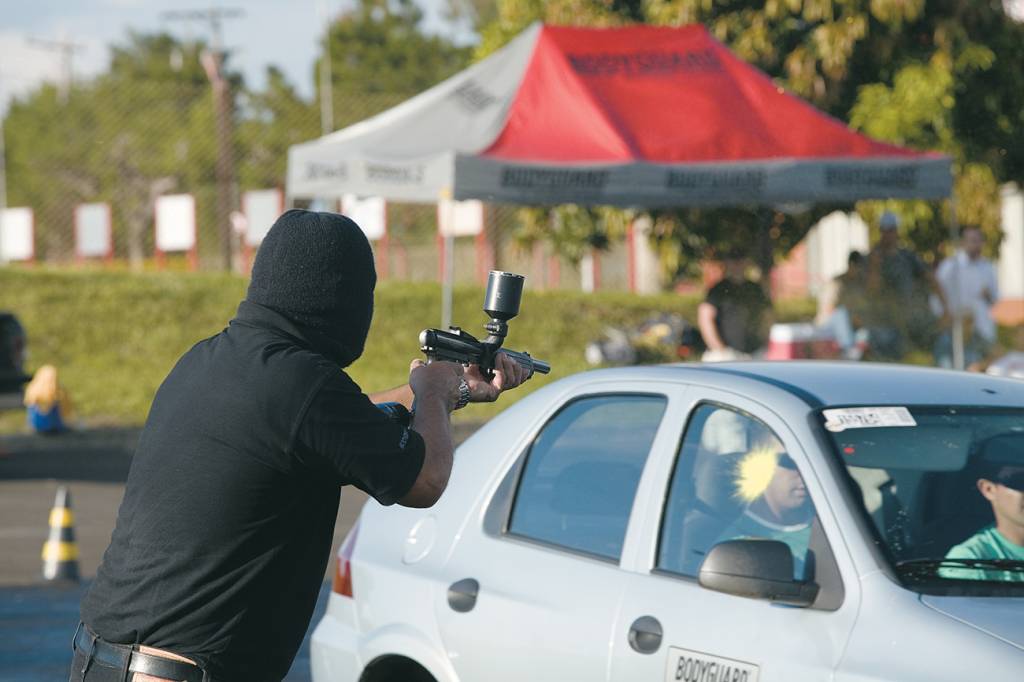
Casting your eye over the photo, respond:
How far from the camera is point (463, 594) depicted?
469cm

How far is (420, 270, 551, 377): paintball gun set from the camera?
339 centimetres

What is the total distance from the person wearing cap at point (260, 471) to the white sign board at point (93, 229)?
74.6 ft

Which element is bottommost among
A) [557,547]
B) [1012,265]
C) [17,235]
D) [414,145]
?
[1012,265]

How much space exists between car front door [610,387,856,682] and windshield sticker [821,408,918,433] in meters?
0.12

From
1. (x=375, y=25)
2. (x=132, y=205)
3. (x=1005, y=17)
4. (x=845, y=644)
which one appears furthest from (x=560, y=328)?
(x=375, y=25)

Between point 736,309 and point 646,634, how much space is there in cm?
1010

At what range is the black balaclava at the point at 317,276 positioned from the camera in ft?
10.3

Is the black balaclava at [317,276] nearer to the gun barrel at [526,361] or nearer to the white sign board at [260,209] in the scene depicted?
the gun barrel at [526,361]

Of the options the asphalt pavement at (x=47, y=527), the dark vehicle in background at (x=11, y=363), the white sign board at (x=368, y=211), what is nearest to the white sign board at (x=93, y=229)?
the white sign board at (x=368, y=211)

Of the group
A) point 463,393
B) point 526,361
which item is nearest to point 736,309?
point 526,361

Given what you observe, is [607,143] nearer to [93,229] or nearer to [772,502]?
[772,502]

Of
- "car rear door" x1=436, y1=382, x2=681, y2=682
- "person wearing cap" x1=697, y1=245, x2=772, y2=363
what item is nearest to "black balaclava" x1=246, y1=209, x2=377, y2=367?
"car rear door" x1=436, y1=382, x2=681, y2=682

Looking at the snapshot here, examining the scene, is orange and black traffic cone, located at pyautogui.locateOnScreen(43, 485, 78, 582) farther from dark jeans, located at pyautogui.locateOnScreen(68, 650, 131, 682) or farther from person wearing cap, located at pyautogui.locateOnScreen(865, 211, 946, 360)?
person wearing cap, located at pyautogui.locateOnScreen(865, 211, 946, 360)

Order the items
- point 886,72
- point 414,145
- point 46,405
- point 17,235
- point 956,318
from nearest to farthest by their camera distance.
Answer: point 414,145 < point 956,318 < point 886,72 < point 46,405 < point 17,235
